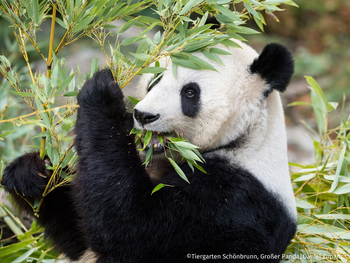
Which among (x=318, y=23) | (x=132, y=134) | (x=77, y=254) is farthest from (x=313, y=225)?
(x=318, y=23)

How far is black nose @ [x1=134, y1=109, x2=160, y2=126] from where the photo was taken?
2.00 metres

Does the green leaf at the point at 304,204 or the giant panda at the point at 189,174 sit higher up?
the giant panda at the point at 189,174

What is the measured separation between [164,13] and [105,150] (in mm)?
859

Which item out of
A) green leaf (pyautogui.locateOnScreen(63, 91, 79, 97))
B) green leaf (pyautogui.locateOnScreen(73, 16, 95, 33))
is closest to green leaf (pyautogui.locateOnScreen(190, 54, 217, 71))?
green leaf (pyautogui.locateOnScreen(73, 16, 95, 33))

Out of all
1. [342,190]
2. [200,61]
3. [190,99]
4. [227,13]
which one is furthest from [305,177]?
[227,13]

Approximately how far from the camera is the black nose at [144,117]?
78.9 inches

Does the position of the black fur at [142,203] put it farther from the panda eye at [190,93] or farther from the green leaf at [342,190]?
the green leaf at [342,190]

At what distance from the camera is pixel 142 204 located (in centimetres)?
202

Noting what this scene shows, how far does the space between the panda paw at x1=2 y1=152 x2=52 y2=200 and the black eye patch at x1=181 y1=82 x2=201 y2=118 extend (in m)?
0.99

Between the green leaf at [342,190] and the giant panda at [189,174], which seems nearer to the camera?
the giant panda at [189,174]

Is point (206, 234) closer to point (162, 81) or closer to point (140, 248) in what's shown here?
point (140, 248)

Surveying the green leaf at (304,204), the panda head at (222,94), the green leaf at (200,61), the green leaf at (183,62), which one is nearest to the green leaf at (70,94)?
the panda head at (222,94)

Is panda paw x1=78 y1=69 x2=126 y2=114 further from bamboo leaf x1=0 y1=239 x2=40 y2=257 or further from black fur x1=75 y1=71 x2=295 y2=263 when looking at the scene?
bamboo leaf x1=0 y1=239 x2=40 y2=257

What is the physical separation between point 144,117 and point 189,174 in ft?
1.61
